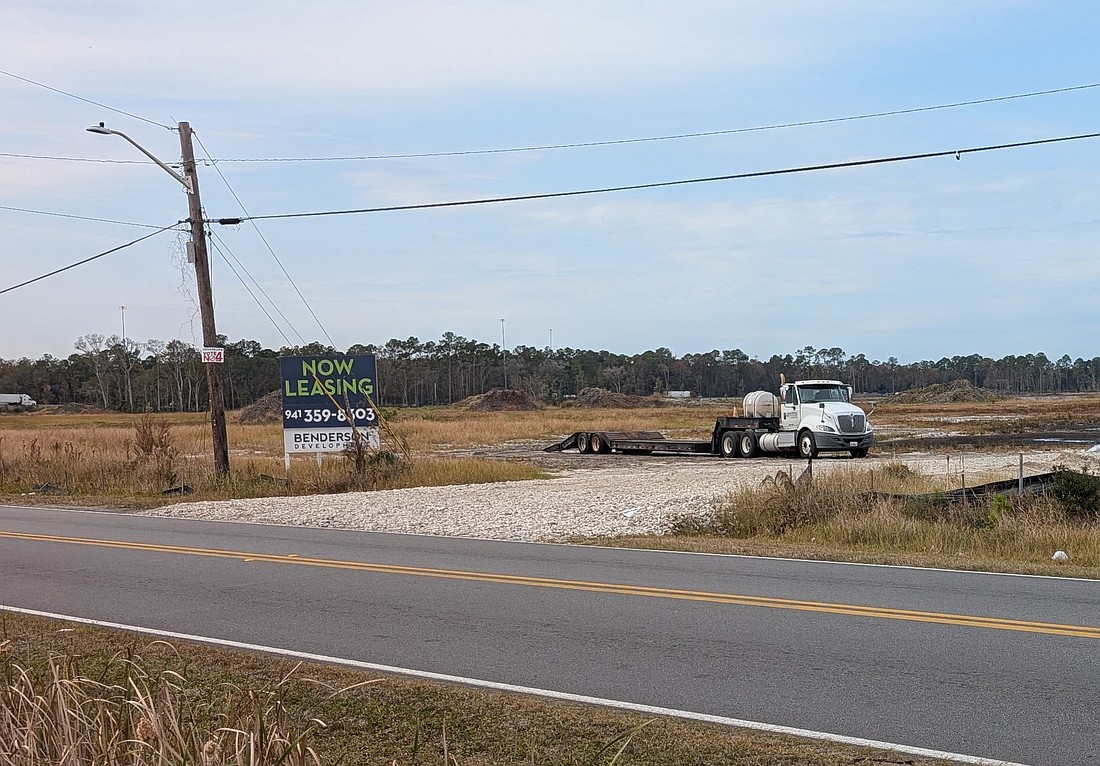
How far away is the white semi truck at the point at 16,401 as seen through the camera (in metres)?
138

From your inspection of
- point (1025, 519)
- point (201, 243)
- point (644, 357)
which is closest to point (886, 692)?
point (1025, 519)

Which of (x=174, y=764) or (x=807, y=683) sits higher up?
(x=174, y=764)

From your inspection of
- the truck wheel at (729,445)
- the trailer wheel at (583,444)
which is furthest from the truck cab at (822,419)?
the trailer wheel at (583,444)

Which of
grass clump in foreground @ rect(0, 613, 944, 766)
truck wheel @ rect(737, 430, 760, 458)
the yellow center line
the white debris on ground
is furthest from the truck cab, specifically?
grass clump in foreground @ rect(0, 613, 944, 766)

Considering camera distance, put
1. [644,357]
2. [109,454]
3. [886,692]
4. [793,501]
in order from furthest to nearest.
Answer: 1. [644,357]
2. [109,454]
3. [793,501]
4. [886,692]

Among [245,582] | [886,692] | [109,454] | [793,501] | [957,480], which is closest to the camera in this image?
[886,692]

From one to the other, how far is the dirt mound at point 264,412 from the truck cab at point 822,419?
59.9 metres

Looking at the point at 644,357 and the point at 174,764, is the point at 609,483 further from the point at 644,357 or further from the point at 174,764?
the point at 644,357

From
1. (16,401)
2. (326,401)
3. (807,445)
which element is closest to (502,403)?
(16,401)

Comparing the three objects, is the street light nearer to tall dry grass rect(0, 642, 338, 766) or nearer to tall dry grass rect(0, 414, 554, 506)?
tall dry grass rect(0, 414, 554, 506)

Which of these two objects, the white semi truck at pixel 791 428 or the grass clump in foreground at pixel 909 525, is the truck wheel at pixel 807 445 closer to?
the white semi truck at pixel 791 428

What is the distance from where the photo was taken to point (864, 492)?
17.4 meters

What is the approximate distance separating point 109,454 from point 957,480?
23022mm

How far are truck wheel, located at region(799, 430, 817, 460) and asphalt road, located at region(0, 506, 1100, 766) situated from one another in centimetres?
2267
